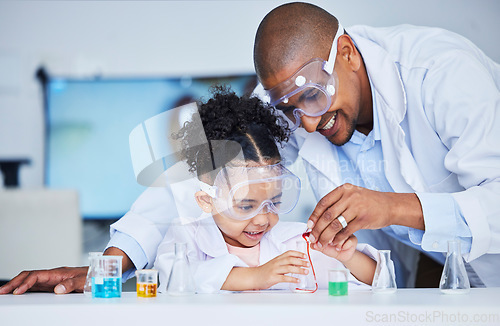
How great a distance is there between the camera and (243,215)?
142cm

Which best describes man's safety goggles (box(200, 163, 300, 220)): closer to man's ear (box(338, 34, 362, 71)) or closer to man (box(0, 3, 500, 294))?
man (box(0, 3, 500, 294))

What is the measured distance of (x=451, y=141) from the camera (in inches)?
64.9

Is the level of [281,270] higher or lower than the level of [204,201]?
lower

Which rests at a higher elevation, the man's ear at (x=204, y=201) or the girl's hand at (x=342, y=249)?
the man's ear at (x=204, y=201)

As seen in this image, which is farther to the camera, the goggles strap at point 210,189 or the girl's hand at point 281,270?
the goggles strap at point 210,189

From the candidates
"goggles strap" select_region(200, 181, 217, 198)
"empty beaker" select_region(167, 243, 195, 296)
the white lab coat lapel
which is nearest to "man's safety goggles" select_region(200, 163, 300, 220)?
"goggles strap" select_region(200, 181, 217, 198)

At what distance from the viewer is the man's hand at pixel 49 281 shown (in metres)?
1.38

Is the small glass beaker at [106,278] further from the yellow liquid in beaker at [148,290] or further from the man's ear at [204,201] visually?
the man's ear at [204,201]

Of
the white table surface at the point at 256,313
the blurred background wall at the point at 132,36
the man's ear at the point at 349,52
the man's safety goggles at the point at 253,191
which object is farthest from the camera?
the blurred background wall at the point at 132,36

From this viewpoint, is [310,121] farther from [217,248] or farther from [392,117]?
[217,248]

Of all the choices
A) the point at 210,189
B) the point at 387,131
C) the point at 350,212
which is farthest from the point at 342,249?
the point at 387,131

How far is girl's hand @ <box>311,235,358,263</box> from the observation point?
1350 millimetres

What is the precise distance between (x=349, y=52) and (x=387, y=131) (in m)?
0.29

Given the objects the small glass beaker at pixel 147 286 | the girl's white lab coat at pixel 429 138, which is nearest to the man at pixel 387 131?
the girl's white lab coat at pixel 429 138
